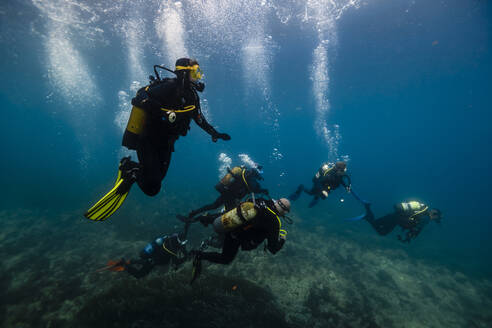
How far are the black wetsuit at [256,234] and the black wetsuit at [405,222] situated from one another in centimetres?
646

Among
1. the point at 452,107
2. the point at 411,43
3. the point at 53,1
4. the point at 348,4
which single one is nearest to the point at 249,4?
the point at 348,4

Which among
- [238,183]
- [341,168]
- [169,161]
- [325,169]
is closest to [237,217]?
[169,161]

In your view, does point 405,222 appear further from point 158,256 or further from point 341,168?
point 158,256

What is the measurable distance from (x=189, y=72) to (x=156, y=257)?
5.64 m

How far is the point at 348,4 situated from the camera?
615 inches

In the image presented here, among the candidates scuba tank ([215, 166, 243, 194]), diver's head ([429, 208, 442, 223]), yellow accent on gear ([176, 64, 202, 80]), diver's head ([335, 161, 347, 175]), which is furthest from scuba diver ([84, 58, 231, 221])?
diver's head ([429, 208, 442, 223])

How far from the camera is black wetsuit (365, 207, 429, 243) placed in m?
7.85

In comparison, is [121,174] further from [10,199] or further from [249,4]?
[10,199]

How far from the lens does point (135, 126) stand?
2578mm

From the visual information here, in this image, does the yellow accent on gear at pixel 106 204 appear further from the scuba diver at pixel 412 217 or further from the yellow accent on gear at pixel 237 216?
the scuba diver at pixel 412 217

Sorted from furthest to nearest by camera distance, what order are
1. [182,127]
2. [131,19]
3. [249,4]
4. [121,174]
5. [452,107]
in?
1. [452,107]
2. [131,19]
3. [249,4]
4. [182,127]
5. [121,174]

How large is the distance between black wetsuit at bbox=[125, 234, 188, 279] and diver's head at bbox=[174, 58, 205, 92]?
4.83 metres

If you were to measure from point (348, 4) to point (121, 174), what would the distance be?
20.4 meters

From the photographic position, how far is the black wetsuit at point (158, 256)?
5973 millimetres
